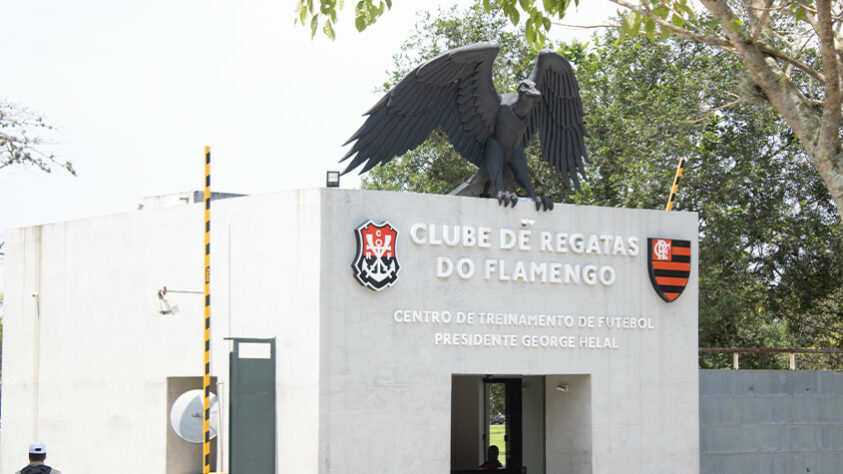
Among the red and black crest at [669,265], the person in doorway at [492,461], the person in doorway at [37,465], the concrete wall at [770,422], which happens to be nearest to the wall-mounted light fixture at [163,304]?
the person in doorway at [37,465]

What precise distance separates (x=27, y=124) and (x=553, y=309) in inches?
712

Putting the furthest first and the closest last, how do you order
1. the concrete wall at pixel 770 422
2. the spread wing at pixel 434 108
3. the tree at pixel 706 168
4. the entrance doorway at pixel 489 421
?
the tree at pixel 706 168
the concrete wall at pixel 770 422
the entrance doorway at pixel 489 421
the spread wing at pixel 434 108

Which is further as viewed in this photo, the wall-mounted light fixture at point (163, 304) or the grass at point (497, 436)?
the grass at point (497, 436)

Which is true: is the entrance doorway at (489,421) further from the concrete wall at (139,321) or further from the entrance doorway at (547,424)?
the concrete wall at (139,321)

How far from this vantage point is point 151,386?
13.8 meters

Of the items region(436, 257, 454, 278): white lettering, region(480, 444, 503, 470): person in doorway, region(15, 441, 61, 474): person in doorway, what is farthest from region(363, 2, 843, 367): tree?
region(15, 441, 61, 474): person in doorway

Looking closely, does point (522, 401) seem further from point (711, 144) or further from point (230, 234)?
point (711, 144)

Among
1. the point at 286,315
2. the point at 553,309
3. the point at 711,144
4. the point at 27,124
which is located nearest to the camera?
the point at 286,315

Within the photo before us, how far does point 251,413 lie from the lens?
12.1 m

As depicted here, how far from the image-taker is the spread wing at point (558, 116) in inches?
574

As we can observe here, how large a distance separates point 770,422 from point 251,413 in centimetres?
771

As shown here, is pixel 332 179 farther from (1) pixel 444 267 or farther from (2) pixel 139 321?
(2) pixel 139 321

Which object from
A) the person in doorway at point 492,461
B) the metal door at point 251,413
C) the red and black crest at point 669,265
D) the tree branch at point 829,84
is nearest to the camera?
the metal door at point 251,413

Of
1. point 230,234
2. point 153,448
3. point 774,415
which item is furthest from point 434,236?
point 774,415
